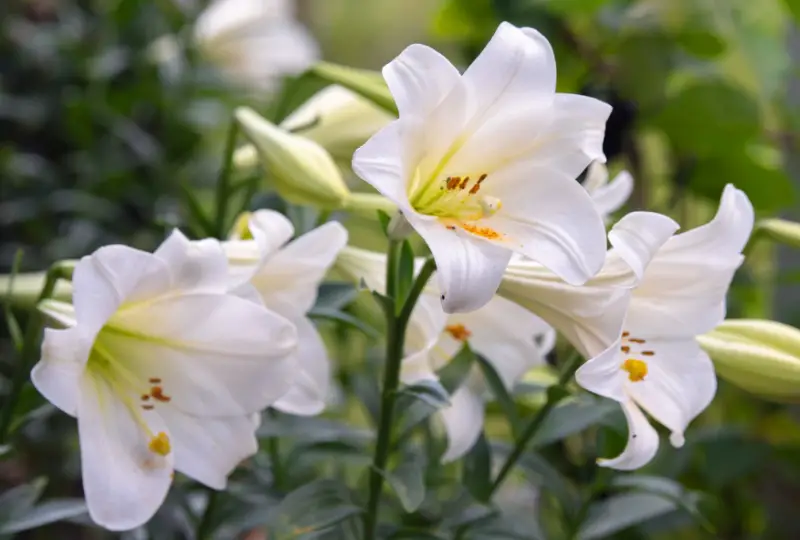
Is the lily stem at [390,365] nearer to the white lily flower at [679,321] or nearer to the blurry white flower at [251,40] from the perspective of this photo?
the white lily flower at [679,321]

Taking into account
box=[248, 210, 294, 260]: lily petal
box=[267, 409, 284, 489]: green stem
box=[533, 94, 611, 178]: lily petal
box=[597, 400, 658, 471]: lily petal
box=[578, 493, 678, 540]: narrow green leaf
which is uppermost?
box=[533, 94, 611, 178]: lily petal

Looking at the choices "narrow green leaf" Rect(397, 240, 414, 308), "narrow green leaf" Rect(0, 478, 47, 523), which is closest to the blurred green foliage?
"narrow green leaf" Rect(0, 478, 47, 523)

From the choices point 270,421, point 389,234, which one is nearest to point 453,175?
point 389,234

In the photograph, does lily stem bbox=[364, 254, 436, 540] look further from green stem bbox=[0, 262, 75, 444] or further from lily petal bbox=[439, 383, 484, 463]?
green stem bbox=[0, 262, 75, 444]

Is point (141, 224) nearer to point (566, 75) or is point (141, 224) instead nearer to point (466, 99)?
point (566, 75)

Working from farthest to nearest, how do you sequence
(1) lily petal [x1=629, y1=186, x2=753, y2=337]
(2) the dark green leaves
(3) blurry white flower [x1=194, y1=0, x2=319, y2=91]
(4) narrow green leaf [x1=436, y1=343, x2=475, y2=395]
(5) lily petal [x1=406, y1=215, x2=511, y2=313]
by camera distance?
(3) blurry white flower [x1=194, y1=0, x2=319, y2=91], (2) the dark green leaves, (4) narrow green leaf [x1=436, y1=343, x2=475, y2=395], (1) lily petal [x1=629, y1=186, x2=753, y2=337], (5) lily petal [x1=406, y1=215, x2=511, y2=313]

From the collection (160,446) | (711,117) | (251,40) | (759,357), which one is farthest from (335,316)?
(251,40)

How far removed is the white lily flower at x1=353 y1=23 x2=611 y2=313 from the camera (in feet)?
1.28

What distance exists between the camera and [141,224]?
1.22 meters

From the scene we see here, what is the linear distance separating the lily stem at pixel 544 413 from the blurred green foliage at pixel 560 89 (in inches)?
0.8

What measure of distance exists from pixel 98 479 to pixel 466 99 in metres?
0.27

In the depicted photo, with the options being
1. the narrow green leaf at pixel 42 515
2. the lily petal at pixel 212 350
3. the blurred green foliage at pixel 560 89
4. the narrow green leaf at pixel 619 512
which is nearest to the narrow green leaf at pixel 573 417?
the blurred green foliage at pixel 560 89

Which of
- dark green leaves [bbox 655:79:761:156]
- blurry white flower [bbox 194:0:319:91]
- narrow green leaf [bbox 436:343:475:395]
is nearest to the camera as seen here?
narrow green leaf [bbox 436:343:475:395]

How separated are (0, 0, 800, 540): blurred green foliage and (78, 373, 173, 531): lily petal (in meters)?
0.09
